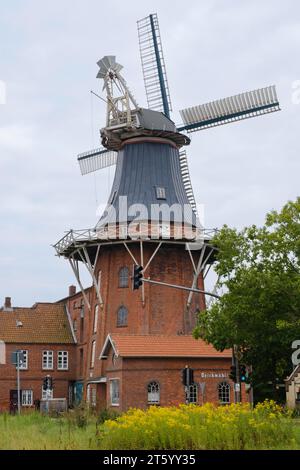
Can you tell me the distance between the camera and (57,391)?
60688mm

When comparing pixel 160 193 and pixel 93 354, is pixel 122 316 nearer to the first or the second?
pixel 93 354

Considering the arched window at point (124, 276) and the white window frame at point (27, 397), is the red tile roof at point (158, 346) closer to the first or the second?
the arched window at point (124, 276)

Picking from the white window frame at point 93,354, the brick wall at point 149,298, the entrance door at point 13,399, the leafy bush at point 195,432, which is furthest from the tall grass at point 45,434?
the entrance door at point 13,399

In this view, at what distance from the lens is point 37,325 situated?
207ft

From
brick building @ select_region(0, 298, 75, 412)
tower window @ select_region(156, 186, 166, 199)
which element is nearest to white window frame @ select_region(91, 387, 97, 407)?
brick building @ select_region(0, 298, 75, 412)

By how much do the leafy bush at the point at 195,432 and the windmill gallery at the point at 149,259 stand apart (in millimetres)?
24314

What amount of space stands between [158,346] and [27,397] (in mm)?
17697

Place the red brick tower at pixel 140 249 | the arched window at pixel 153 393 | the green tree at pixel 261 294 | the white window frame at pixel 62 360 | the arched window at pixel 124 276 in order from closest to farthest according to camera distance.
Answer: the green tree at pixel 261 294 → the arched window at pixel 153 393 → the red brick tower at pixel 140 249 → the arched window at pixel 124 276 → the white window frame at pixel 62 360

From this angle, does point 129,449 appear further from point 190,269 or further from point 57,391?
point 57,391

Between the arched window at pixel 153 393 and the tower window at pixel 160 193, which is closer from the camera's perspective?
the arched window at pixel 153 393

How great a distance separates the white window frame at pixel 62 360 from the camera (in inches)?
2429

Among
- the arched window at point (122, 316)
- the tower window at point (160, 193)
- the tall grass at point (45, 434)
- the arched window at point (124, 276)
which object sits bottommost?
the tall grass at point (45, 434)

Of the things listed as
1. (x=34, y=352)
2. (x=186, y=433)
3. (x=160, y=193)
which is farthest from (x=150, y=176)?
(x=186, y=433)

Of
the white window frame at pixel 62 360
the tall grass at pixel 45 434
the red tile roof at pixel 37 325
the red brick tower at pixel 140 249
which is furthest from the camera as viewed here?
the white window frame at pixel 62 360
